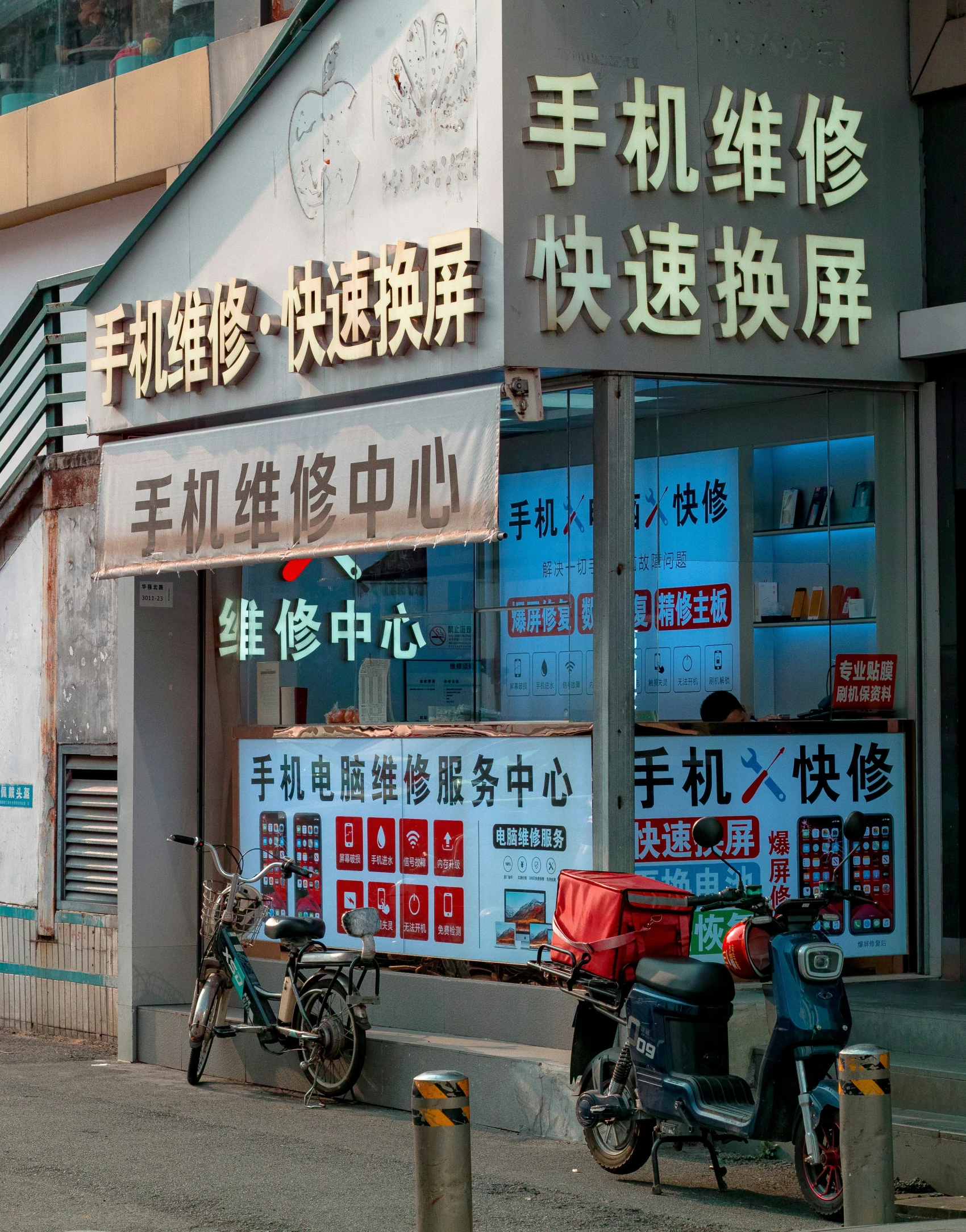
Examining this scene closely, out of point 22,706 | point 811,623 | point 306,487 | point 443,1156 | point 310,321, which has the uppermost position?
point 310,321

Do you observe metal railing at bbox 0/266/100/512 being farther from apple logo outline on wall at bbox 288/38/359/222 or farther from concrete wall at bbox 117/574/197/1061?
apple logo outline on wall at bbox 288/38/359/222

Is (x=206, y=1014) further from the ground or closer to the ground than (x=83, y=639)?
closer to the ground

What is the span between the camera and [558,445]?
948 cm

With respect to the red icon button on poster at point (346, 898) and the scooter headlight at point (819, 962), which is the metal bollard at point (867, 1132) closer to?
the scooter headlight at point (819, 962)

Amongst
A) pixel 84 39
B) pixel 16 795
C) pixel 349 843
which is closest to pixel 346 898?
pixel 349 843

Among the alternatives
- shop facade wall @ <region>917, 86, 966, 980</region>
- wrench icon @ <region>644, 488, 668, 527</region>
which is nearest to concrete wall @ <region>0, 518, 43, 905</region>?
wrench icon @ <region>644, 488, 668, 527</region>

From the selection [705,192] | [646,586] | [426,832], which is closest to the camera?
[705,192]

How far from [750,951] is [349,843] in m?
3.97

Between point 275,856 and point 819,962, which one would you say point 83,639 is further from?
point 819,962

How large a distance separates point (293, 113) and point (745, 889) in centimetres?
536

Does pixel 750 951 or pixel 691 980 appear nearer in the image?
pixel 750 951

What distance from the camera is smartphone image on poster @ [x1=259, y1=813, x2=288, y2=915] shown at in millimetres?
11023

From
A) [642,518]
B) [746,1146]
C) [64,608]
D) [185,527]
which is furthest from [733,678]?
[64,608]

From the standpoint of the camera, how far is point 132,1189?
7.51 m
